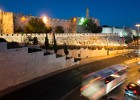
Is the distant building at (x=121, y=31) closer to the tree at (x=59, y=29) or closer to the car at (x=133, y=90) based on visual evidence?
the tree at (x=59, y=29)

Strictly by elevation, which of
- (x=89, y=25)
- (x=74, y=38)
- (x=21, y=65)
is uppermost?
(x=89, y=25)

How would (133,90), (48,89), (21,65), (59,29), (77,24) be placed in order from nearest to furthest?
(133,90)
(48,89)
(21,65)
(59,29)
(77,24)

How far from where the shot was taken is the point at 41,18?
76125 mm

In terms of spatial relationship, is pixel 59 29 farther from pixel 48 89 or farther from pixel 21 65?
pixel 48 89

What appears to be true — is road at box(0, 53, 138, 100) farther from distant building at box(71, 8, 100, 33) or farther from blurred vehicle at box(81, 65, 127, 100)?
distant building at box(71, 8, 100, 33)

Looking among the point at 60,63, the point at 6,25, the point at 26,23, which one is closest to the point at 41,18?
the point at 26,23

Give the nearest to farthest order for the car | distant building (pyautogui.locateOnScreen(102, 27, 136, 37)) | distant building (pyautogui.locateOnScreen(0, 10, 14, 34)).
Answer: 1. the car
2. distant building (pyautogui.locateOnScreen(0, 10, 14, 34))
3. distant building (pyautogui.locateOnScreen(102, 27, 136, 37))

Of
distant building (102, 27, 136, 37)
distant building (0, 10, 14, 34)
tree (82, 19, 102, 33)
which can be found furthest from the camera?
distant building (102, 27, 136, 37)

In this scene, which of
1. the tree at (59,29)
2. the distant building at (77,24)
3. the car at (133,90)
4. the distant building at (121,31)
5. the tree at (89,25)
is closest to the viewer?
the car at (133,90)

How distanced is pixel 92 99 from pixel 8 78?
30.2ft

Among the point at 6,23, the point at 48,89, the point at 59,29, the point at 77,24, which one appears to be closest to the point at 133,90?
the point at 48,89

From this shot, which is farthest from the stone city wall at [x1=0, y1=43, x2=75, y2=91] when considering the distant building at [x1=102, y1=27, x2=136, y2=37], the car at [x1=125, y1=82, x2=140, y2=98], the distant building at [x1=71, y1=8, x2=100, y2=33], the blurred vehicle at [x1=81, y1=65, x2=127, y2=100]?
the distant building at [x1=102, y1=27, x2=136, y2=37]

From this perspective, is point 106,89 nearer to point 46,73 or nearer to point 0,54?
point 0,54

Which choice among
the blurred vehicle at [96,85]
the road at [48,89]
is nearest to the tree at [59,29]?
the road at [48,89]
